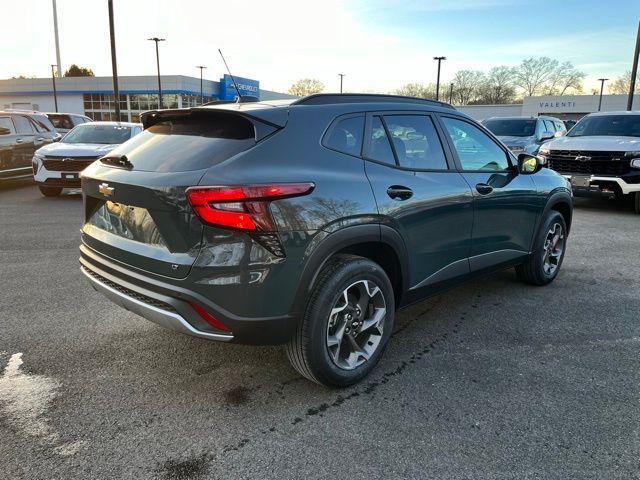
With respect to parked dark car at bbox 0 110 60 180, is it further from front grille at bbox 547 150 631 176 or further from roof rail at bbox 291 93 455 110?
front grille at bbox 547 150 631 176

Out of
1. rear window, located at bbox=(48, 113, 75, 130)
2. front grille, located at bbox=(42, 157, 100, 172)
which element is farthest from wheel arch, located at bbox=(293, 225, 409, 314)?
rear window, located at bbox=(48, 113, 75, 130)

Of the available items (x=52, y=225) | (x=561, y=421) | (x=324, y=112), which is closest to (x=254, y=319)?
(x=324, y=112)

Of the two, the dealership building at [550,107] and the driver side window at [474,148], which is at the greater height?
the dealership building at [550,107]

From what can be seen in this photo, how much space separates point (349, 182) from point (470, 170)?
146 centimetres

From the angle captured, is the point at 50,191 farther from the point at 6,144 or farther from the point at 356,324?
the point at 356,324

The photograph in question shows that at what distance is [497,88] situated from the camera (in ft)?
311

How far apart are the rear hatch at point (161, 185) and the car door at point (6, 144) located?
10.2 metres

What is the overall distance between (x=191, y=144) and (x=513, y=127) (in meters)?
13.5

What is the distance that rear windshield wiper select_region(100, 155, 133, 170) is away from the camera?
3090 mm

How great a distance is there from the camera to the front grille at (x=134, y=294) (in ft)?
8.92

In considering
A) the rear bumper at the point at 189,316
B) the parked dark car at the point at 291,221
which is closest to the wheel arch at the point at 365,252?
the parked dark car at the point at 291,221

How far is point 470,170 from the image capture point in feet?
13.1

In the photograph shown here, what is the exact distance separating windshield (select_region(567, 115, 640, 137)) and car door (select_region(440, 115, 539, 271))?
718cm

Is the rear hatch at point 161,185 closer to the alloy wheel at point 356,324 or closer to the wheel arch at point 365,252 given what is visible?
A: the wheel arch at point 365,252
